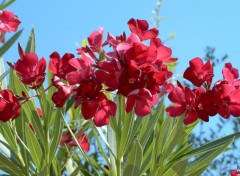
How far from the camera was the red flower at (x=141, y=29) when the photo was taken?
1269 millimetres

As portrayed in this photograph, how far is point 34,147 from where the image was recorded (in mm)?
1528

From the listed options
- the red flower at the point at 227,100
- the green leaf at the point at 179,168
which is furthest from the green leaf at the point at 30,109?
the red flower at the point at 227,100

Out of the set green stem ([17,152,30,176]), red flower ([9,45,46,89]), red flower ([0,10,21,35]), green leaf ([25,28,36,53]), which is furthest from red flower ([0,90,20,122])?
green leaf ([25,28,36,53])

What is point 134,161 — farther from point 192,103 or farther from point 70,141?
point 70,141

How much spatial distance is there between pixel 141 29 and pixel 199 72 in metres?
0.16

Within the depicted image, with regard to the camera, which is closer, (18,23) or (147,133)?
(147,133)

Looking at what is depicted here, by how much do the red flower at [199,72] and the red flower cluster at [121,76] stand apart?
66 mm

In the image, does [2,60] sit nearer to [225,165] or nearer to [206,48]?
[225,165]

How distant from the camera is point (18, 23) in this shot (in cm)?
171

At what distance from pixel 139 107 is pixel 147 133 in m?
0.32

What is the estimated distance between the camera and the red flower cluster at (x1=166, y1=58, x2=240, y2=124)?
127 centimetres

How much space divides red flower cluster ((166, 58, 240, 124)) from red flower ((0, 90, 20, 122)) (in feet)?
1.08

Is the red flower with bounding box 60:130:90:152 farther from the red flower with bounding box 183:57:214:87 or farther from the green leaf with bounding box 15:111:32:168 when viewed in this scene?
the red flower with bounding box 183:57:214:87

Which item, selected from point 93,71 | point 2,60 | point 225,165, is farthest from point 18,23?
point 225,165
